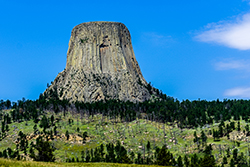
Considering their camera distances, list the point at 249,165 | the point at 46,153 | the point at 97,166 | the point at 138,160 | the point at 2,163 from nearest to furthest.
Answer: the point at 2,163
the point at 97,166
the point at 46,153
the point at 249,165
the point at 138,160

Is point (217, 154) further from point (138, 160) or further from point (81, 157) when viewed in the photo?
point (81, 157)

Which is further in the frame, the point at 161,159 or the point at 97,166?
the point at 161,159

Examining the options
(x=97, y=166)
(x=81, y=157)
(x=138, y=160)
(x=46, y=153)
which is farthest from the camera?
(x=81, y=157)

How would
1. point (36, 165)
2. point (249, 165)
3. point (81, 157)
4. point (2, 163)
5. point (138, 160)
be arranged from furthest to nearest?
1. point (81, 157)
2. point (138, 160)
3. point (249, 165)
4. point (36, 165)
5. point (2, 163)

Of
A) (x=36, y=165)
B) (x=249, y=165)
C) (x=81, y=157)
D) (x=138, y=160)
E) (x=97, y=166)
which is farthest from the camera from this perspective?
(x=81, y=157)

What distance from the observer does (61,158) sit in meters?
199

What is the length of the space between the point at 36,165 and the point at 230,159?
15550 cm

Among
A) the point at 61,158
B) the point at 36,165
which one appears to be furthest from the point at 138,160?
the point at 36,165

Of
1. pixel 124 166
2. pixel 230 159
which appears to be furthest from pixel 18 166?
pixel 230 159

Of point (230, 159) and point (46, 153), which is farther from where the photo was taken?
point (230, 159)

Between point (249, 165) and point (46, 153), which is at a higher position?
point (46, 153)

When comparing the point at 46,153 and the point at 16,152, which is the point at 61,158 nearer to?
the point at 16,152

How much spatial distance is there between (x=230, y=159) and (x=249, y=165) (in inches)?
712

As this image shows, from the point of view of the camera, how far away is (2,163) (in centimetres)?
5147
